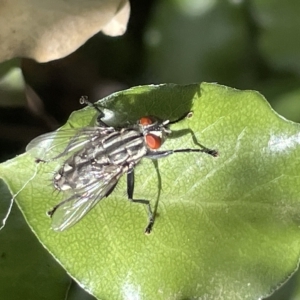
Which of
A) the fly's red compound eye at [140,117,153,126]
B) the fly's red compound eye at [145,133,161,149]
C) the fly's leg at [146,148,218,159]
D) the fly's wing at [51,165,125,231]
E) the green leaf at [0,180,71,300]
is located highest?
the fly's red compound eye at [140,117,153,126]

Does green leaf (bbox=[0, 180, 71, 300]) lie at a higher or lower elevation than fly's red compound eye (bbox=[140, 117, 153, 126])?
lower

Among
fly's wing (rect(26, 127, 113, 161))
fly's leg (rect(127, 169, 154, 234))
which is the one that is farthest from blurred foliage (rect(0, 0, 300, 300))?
fly's leg (rect(127, 169, 154, 234))

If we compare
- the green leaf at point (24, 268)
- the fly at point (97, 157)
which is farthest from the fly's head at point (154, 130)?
the green leaf at point (24, 268)

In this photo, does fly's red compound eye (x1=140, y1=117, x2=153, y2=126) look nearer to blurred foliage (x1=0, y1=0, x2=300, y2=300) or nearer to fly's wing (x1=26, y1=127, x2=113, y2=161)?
fly's wing (x1=26, y1=127, x2=113, y2=161)

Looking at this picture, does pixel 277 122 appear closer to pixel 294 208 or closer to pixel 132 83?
pixel 294 208

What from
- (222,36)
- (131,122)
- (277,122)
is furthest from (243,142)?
(222,36)

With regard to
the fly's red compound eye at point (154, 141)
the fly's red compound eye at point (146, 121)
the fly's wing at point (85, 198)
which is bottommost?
the fly's wing at point (85, 198)

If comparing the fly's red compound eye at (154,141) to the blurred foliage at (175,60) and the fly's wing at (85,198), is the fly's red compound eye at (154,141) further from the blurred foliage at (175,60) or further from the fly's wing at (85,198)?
the blurred foliage at (175,60)
